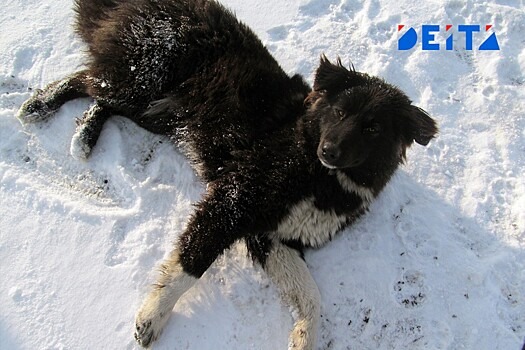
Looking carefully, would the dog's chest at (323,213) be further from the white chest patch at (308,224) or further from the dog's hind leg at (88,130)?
the dog's hind leg at (88,130)

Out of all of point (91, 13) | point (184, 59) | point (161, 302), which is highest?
point (91, 13)

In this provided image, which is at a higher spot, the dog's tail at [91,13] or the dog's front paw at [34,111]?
the dog's tail at [91,13]

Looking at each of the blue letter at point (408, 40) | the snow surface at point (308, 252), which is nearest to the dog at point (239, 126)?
the snow surface at point (308, 252)

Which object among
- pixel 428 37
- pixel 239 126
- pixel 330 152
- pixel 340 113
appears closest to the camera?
pixel 330 152

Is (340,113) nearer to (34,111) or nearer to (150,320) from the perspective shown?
(150,320)

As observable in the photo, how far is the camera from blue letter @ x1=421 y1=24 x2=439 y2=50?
17.4 ft

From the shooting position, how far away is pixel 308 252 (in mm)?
4137

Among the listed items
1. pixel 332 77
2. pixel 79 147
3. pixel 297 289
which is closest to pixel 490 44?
pixel 332 77

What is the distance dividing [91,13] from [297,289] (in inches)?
134

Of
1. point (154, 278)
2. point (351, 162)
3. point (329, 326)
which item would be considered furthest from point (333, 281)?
point (154, 278)

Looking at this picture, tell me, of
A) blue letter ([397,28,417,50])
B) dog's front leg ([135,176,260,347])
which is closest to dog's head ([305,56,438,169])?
dog's front leg ([135,176,260,347])

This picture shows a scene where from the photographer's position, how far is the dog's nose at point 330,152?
133 inches

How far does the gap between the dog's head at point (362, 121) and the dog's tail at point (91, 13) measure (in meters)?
2.31

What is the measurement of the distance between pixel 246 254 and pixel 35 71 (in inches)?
122
